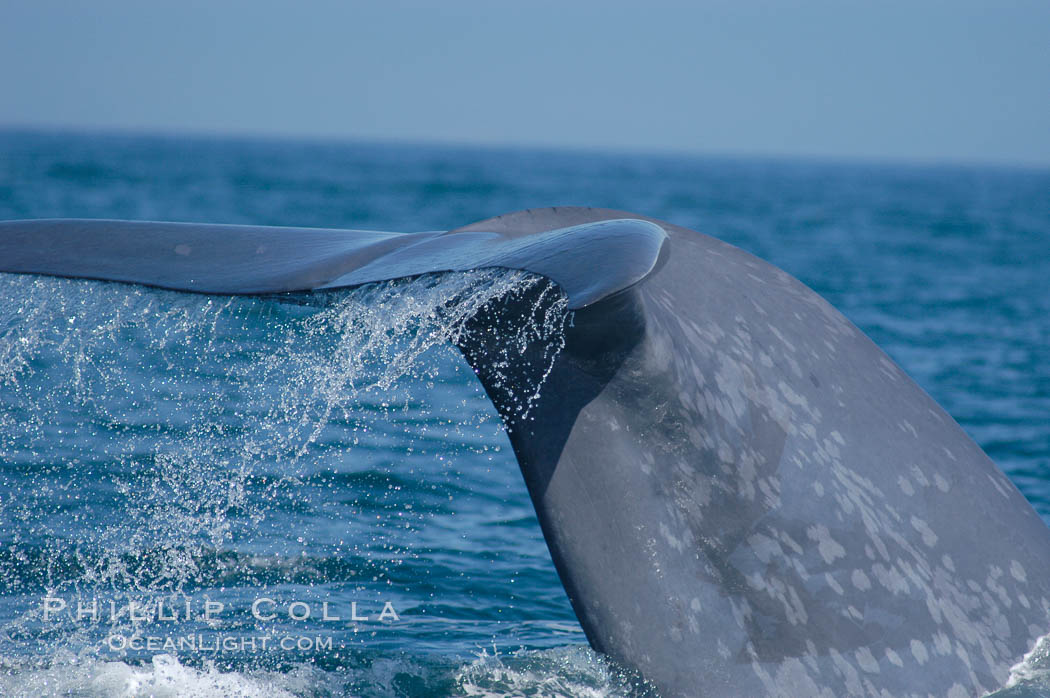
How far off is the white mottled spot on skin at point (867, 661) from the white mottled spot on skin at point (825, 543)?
0.24 meters

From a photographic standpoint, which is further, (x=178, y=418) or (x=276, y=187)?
(x=276, y=187)

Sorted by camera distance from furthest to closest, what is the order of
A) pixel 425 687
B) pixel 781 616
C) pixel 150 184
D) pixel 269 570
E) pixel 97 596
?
1. pixel 150 184
2. pixel 269 570
3. pixel 97 596
4. pixel 425 687
5. pixel 781 616

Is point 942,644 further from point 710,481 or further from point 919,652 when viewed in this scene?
point 710,481

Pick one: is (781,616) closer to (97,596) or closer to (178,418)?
(97,596)

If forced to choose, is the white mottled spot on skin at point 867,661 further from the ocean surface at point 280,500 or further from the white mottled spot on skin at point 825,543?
the ocean surface at point 280,500

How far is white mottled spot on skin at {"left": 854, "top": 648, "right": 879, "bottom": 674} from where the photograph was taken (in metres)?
2.93

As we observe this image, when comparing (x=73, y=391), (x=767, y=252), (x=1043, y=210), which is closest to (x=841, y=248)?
(x=767, y=252)

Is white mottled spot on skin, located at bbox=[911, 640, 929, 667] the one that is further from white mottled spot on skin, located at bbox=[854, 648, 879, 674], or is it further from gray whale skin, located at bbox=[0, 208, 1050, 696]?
white mottled spot on skin, located at bbox=[854, 648, 879, 674]

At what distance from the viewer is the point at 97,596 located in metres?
4.86

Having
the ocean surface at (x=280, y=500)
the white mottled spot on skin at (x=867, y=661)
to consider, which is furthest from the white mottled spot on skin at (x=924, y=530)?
the ocean surface at (x=280, y=500)

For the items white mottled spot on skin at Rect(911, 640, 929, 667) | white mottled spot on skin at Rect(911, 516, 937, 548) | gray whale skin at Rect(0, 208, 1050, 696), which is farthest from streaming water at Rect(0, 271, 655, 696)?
white mottled spot on skin at Rect(911, 516, 937, 548)

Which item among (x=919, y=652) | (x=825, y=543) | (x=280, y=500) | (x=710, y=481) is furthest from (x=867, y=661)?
(x=280, y=500)

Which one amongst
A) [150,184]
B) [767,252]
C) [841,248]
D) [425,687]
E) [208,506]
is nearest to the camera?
[425,687]

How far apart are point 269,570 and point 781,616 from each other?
3.05m
